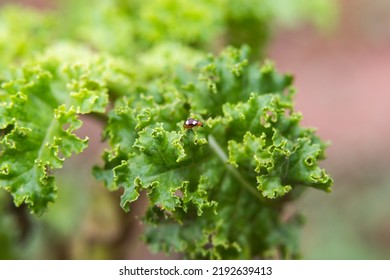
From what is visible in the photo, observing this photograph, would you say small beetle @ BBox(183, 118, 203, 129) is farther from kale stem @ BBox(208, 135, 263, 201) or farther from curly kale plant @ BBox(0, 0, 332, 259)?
kale stem @ BBox(208, 135, 263, 201)

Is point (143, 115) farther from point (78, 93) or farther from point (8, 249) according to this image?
point (8, 249)

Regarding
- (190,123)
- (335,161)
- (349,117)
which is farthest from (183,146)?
(349,117)

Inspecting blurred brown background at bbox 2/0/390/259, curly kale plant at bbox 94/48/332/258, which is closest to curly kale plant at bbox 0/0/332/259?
curly kale plant at bbox 94/48/332/258

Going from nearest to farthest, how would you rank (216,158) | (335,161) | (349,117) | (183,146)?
(183,146) < (216,158) < (335,161) < (349,117)

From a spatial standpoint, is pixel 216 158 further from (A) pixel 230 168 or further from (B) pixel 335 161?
(B) pixel 335 161

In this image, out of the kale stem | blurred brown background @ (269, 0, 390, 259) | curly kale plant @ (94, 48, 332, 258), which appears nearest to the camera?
curly kale plant @ (94, 48, 332, 258)

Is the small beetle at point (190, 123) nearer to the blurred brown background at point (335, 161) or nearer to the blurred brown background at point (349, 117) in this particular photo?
the blurred brown background at point (335, 161)

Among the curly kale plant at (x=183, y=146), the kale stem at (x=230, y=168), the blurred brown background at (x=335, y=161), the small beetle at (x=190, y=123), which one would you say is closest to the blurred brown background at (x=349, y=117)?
the blurred brown background at (x=335, y=161)

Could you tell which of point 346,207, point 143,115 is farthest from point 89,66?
point 346,207
